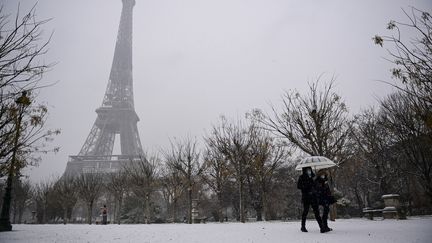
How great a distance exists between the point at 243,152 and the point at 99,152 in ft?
149

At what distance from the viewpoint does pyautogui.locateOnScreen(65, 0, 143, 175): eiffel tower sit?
5372 centimetres

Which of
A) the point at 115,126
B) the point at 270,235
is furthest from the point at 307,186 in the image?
the point at 115,126

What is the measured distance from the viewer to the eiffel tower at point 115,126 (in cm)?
5372

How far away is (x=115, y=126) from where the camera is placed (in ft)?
205

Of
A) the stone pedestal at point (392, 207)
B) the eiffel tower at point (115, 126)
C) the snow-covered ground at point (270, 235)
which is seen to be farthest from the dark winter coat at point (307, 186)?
the eiffel tower at point (115, 126)

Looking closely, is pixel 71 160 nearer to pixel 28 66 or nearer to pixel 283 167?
pixel 283 167

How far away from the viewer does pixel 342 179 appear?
32.3 m

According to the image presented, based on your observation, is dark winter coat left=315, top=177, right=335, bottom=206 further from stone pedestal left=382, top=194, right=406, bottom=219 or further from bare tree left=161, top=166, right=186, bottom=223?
bare tree left=161, top=166, right=186, bottom=223

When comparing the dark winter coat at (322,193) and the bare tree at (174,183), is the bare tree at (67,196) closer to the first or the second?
the bare tree at (174,183)

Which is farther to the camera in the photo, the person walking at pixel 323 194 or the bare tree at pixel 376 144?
the bare tree at pixel 376 144

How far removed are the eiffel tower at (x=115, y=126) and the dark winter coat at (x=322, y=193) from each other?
44061 millimetres

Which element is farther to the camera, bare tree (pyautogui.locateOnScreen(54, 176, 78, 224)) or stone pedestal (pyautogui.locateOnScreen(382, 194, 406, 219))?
bare tree (pyautogui.locateOnScreen(54, 176, 78, 224))

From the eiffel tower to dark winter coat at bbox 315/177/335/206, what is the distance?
4406 centimetres

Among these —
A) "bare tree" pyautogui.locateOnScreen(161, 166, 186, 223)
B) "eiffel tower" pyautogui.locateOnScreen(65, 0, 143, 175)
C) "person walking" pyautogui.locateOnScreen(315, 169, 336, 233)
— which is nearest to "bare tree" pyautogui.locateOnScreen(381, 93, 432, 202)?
"person walking" pyautogui.locateOnScreen(315, 169, 336, 233)
